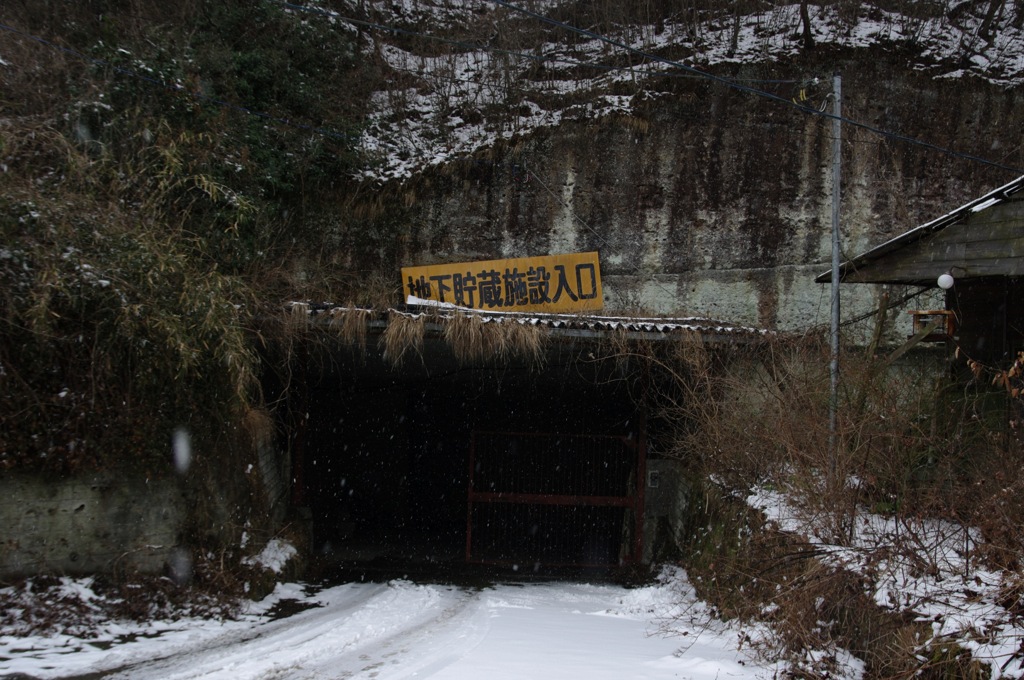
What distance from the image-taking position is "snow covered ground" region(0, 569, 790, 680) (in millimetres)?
5391

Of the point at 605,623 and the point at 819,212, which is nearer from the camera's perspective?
the point at 605,623

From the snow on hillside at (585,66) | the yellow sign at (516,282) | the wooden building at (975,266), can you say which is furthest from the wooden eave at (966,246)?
the snow on hillside at (585,66)

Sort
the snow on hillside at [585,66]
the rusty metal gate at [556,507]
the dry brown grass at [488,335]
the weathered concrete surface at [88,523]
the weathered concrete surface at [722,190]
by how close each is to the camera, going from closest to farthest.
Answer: the weathered concrete surface at [88,523] < the dry brown grass at [488,335] < the rusty metal gate at [556,507] < the weathered concrete surface at [722,190] < the snow on hillside at [585,66]

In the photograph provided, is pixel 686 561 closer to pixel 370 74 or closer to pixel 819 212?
pixel 819 212

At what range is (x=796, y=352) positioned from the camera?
30.9ft

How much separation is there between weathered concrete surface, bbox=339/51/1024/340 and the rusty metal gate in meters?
2.80

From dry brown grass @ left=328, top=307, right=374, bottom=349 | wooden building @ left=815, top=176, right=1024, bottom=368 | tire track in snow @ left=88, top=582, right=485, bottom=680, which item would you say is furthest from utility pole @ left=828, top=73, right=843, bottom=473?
dry brown grass @ left=328, top=307, right=374, bottom=349

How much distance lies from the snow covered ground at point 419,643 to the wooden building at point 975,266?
3574mm

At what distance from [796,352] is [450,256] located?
6471 mm

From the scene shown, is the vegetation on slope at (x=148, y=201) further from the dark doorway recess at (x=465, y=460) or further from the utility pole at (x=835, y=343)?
the utility pole at (x=835, y=343)

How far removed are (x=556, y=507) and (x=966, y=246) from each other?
7.29 metres

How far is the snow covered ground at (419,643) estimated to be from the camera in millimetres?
5391

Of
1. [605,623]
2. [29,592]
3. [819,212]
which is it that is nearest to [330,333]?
[29,592]

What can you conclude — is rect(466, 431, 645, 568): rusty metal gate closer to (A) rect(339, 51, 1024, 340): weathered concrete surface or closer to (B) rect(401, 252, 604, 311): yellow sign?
(B) rect(401, 252, 604, 311): yellow sign
